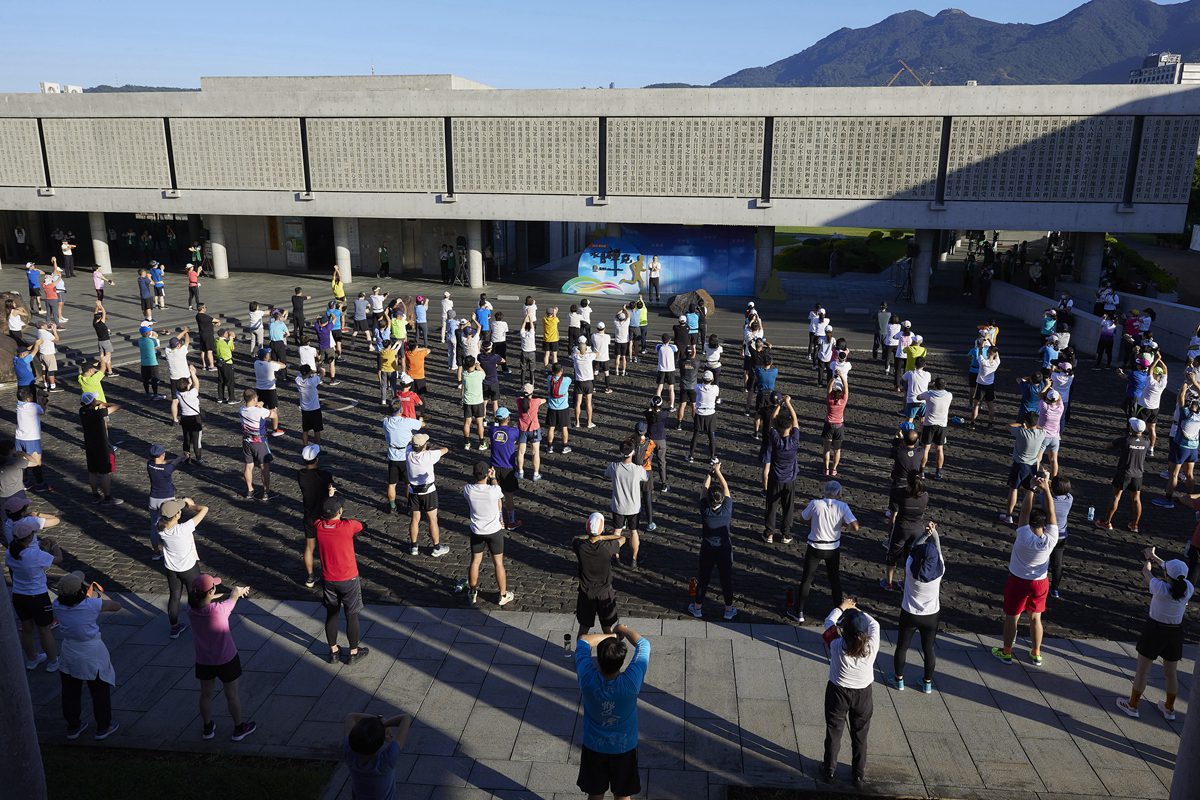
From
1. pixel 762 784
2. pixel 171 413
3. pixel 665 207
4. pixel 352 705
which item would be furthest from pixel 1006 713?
pixel 665 207

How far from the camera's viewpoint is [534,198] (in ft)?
111

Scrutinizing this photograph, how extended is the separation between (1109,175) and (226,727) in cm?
3229

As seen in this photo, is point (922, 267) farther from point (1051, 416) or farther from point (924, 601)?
point (924, 601)

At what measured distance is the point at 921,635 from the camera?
830 cm

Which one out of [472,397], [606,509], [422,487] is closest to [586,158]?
[472,397]

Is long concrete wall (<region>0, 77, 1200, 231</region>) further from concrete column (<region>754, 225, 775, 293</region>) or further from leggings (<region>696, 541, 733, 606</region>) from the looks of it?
leggings (<region>696, 541, 733, 606</region>)

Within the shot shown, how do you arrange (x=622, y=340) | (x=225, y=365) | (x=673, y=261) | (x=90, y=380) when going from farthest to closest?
(x=673, y=261), (x=622, y=340), (x=225, y=365), (x=90, y=380)

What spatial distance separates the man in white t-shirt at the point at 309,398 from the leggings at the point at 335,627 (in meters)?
6.45

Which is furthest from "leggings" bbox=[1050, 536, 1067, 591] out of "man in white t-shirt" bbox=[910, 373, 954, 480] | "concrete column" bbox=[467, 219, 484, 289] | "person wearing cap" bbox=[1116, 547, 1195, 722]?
"concrete column" bbox=[467, 219, 484, 289]

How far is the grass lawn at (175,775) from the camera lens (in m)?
7.03

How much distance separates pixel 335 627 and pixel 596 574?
2784 millimetres

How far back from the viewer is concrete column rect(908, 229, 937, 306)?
32250mm

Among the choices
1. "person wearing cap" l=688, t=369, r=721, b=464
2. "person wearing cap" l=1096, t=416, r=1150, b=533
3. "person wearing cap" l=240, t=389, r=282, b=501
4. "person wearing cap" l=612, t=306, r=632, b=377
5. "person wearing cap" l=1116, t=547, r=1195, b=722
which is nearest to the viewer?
"person wearing cap" l=1116, t=547, r=1195, b=722

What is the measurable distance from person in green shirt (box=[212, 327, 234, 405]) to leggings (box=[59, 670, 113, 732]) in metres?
11.2
